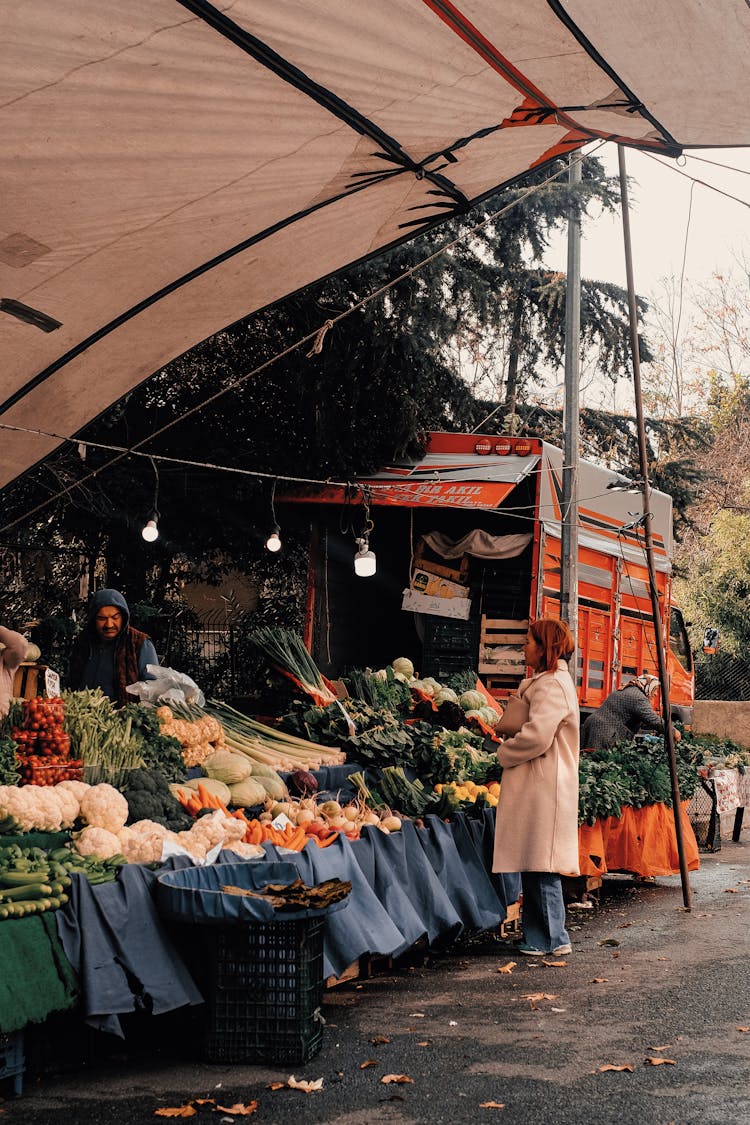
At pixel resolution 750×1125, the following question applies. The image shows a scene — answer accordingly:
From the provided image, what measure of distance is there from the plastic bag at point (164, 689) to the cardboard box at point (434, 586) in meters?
7.37

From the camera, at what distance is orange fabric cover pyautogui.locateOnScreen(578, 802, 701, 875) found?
34.0ft

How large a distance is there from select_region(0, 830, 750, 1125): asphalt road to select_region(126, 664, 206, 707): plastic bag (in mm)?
2480

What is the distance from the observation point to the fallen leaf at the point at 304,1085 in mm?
5145

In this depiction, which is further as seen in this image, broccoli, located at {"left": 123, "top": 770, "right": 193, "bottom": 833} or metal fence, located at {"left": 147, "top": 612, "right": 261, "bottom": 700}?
metal fence, located at {"left": 147, "top": 612, "right": 261, "bottom": 700}

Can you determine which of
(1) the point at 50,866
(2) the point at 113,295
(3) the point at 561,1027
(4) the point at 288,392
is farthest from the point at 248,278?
(4) the point at 288,392

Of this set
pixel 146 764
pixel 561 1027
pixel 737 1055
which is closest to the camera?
pixel 737 1055

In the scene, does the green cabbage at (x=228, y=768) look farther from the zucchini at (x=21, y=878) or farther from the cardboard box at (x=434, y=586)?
the cardboard box at (x=434, y=586)

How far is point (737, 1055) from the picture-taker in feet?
18.7

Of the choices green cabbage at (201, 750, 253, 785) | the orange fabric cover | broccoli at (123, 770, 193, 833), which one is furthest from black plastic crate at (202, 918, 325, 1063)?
the orange fabric cover

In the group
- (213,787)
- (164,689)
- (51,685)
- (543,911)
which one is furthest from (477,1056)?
(164,689)

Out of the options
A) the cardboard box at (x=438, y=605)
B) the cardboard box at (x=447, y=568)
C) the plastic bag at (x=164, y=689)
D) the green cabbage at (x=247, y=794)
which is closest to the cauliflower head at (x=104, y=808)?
the green cabbage at (x=247, y=794)

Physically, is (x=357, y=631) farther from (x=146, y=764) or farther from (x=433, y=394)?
(x=146, y=764)

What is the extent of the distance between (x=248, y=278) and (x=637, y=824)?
19.5ft

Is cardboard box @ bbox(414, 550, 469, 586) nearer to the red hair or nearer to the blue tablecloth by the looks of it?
the blue tablecloth
